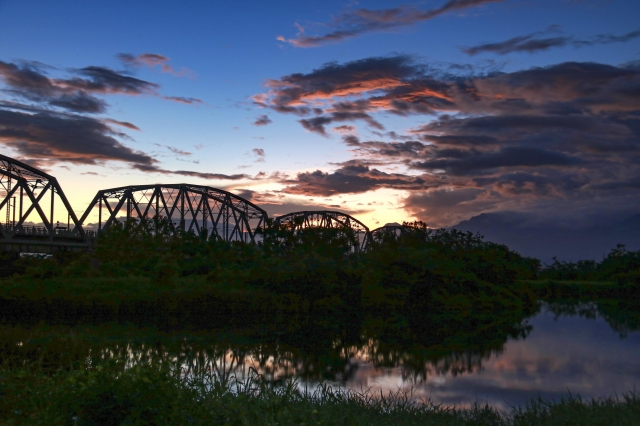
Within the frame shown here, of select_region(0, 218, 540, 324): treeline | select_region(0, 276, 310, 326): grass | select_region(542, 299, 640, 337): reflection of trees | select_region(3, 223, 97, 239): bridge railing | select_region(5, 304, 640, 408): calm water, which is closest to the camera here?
select_region(5, 304, 640, 408): calm water

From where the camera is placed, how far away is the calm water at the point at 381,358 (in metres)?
14.6

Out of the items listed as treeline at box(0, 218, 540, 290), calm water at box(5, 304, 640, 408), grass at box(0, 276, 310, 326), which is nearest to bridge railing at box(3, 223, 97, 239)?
treeline at box(0, 218, 540, 290)

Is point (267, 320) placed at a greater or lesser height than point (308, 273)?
lesser

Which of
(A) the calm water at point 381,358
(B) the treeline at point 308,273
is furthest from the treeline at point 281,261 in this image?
(A) the calm water at point 381,358

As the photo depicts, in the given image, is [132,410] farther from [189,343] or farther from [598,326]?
[598,326]

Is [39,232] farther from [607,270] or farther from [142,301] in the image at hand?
[607,270]

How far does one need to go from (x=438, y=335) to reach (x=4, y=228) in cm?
3786

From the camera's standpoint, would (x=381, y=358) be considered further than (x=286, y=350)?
No

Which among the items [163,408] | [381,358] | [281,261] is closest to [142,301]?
[281,261]

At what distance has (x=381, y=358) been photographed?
65.9ft

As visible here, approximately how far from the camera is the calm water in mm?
14641

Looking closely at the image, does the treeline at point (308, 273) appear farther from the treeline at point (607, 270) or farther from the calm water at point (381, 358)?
the treeline at point (607, 270)

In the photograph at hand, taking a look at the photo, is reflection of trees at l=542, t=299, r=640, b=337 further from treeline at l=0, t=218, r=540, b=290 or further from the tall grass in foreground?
the tall grass in foreground

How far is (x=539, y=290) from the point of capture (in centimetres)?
5891
